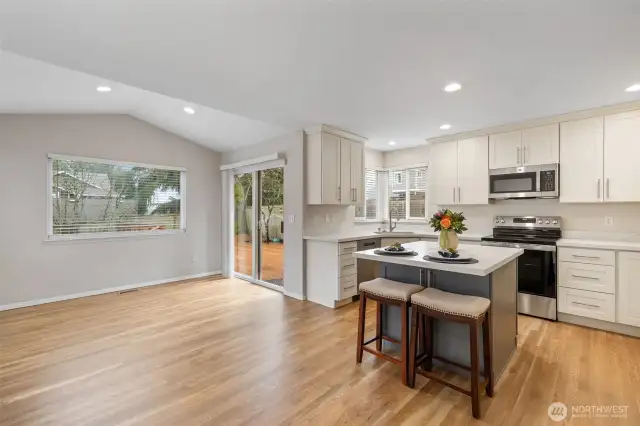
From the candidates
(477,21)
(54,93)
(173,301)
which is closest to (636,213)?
(477,21)

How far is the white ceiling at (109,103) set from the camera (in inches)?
116

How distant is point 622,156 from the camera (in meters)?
3.38

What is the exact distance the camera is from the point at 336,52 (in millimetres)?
2266

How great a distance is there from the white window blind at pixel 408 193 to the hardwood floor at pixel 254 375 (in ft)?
8.66

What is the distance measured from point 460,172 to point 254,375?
3.91 m

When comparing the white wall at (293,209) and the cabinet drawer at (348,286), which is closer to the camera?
the cabinet drawer at (348,286)

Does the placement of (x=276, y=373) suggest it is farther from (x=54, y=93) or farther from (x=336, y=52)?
(x=54, y=93)

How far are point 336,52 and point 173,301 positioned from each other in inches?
153

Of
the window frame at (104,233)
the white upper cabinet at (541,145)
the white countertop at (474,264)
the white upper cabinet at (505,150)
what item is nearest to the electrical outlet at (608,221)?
the white upper cabinet at (541,145)

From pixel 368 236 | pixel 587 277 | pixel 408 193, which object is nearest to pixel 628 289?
pixel 587 277

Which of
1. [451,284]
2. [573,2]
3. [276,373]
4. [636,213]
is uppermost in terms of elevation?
[573,2]

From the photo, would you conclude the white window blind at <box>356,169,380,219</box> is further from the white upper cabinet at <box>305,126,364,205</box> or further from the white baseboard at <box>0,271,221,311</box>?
the white baseboard at <box>0,271,221,311</box>

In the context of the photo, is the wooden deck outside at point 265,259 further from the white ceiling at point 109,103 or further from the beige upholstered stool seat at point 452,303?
the beige upholstered stool seat at point 452,303

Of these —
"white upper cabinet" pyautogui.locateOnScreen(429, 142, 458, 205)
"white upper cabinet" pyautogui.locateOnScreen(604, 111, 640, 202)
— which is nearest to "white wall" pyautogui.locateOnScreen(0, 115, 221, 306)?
"white upper cabinet" pyautogui.locateOnScreen(429, 142, 458, 205)
